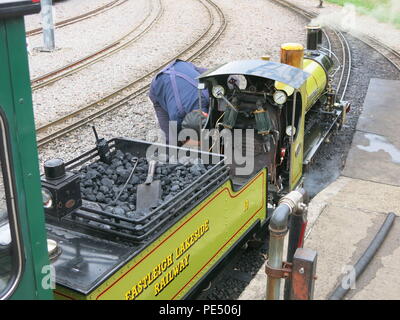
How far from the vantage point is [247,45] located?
17.0 metres

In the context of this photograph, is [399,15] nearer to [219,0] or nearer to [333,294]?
[219,0]

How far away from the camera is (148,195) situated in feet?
13.8

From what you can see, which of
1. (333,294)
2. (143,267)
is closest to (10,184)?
(143,267)

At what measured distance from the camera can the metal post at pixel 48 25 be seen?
13898 millimetres

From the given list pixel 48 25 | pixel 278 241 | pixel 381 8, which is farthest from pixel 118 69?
pixel 381 8

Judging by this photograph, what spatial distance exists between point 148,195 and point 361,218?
337 cm

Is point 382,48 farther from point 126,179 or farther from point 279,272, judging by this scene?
point 279,272

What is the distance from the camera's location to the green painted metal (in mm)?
2203

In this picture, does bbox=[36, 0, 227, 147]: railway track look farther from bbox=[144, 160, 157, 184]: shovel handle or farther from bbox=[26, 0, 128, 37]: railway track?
bbox=[26, 0, 128, 37]: railway track

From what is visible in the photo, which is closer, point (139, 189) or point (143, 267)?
point (143, 267)

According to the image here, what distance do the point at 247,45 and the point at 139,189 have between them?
44.2 ft

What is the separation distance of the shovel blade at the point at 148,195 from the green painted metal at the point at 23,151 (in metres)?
1.57

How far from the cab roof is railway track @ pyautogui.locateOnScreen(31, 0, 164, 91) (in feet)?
22.2

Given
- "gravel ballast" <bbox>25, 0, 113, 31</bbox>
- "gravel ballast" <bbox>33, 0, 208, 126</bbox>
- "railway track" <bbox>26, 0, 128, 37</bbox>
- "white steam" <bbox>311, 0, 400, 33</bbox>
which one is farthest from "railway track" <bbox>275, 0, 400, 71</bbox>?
"gravel ballast" <bbox>25, 0, 113, 31</bbox>
